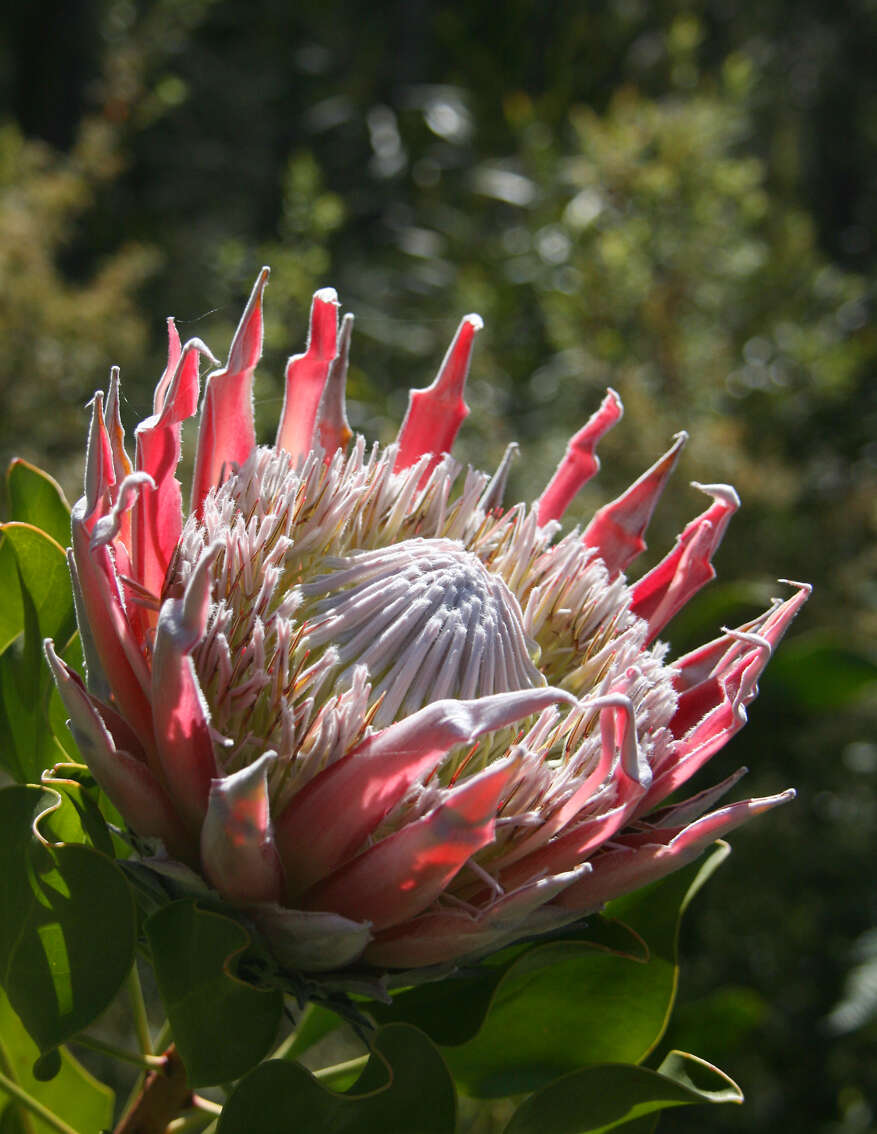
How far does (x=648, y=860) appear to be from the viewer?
81cm

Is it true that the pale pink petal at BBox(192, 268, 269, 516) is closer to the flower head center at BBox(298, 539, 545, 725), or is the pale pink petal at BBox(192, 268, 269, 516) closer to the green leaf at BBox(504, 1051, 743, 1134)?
the flower head center at BBox(298, 539, 545, 725)

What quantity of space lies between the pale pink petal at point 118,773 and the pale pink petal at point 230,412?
27 centimetres

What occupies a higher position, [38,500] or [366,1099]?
[38,500]

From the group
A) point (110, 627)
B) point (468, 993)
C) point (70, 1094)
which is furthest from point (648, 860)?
point (70, 1094)

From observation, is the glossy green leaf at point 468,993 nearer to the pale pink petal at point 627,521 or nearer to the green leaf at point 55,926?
the green leaf at point 55,926

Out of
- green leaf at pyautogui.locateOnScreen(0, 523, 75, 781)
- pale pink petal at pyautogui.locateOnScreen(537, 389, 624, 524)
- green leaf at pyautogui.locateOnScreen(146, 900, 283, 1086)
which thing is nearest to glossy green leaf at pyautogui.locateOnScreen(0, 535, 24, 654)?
green leaf at pyautogui.locateOnScreen(0, 523, 75, 781)

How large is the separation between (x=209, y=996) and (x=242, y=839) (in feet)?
0.43

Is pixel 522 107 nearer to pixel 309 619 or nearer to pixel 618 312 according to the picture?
pixel 618 312

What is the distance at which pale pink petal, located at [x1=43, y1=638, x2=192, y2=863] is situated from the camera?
2.47ft

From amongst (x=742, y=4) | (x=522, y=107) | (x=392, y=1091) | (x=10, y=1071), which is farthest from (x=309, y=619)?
(x=742, y=4)

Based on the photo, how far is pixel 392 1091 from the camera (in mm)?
789

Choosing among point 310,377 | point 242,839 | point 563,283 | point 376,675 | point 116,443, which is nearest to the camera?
point 242,839

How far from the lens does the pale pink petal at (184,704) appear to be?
2.39 feet

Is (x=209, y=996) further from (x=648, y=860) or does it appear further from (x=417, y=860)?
(x=648, y=860)
